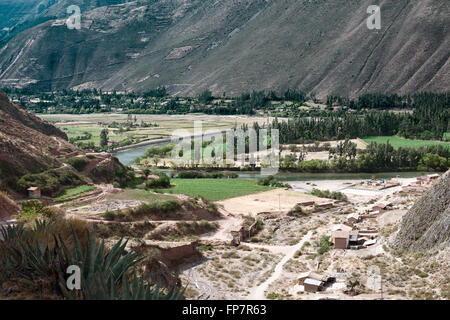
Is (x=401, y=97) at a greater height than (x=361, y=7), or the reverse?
(x=361, y=7)

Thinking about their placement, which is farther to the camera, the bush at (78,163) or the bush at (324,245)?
the bush at (78,163)

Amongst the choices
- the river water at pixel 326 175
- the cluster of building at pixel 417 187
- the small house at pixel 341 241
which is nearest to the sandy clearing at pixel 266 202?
the cluster of building at pixel 417 187

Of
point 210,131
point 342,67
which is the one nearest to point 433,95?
point 342,67

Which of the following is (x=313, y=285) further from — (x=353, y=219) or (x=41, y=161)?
(x=41, y=161)

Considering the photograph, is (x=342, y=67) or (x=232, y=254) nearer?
(x=232, y=254)

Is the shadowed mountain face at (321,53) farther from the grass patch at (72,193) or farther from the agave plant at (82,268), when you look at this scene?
the agave plant at (82,268)

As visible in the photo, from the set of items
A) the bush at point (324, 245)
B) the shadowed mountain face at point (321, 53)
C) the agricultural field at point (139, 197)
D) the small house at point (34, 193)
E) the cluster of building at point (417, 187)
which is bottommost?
the bush at point (324, 245)

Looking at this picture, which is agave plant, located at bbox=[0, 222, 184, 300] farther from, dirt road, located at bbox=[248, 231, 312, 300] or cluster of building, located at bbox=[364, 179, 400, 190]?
cluster of building, located at bbox=[364, 179, 400, 190]
